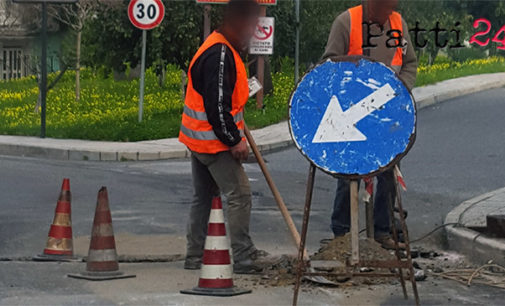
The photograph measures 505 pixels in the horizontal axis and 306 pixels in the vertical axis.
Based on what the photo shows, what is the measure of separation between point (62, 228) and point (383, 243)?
7.81ft

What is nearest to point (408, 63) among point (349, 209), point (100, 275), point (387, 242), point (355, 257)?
point (349, 209)

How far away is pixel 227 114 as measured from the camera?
8062 mm

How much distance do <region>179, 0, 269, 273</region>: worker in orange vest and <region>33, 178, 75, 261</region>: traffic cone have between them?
1270 mm

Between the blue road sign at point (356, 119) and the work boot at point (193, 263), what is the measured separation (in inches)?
68.3

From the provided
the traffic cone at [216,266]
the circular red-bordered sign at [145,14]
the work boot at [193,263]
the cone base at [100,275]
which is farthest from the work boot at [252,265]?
the circular red-bordered sign at [145,14]

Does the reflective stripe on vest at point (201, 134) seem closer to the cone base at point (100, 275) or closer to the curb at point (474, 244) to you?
the cone base at point (100, 275)

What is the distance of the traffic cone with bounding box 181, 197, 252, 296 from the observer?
760cm

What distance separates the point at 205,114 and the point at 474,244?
2380 millimetres

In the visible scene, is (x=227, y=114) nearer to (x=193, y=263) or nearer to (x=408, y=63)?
(x=193, y=263)

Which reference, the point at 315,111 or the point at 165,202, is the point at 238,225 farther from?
the point at 165,202

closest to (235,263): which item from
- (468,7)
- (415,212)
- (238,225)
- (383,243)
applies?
(238,225)

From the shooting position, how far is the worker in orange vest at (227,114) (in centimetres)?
809

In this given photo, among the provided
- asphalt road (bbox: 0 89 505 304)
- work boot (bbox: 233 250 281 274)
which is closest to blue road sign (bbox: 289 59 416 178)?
asphalt road (bbox: 0 89 505 304)

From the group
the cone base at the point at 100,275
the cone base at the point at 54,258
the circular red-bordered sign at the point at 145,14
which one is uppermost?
the circular red-bordered sign at the point at 145,14
